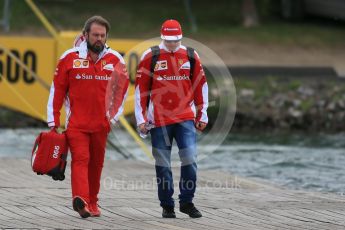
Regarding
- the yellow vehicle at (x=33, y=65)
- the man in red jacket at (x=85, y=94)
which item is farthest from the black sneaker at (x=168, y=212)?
the yellow vehicle at (x=33, y=65)

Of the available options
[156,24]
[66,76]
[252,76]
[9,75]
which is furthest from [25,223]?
[156,24]

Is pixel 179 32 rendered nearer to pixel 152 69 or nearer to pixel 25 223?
pixel 152 69

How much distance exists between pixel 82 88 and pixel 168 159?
1.07m

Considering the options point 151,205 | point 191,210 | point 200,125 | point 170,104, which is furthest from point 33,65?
point 191,210

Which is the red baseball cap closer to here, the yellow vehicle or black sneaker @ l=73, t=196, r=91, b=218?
black sneaker @ l=73, t=196, r=91, b=218

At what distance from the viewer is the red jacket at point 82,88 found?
37.0 ft

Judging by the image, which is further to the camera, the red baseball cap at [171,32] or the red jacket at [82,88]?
the red baseball cap at [171,32]

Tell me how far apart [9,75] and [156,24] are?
1422 cm

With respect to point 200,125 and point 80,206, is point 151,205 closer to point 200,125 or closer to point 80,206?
point 200,125

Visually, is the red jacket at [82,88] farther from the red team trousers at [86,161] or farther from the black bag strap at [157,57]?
the black bag strap at [157,57]

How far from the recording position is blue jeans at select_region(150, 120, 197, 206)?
37.9ft

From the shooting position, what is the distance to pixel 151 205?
12461 millimetres

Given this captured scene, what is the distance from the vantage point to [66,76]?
37.1 ft

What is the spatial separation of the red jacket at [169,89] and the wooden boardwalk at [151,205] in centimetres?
95
